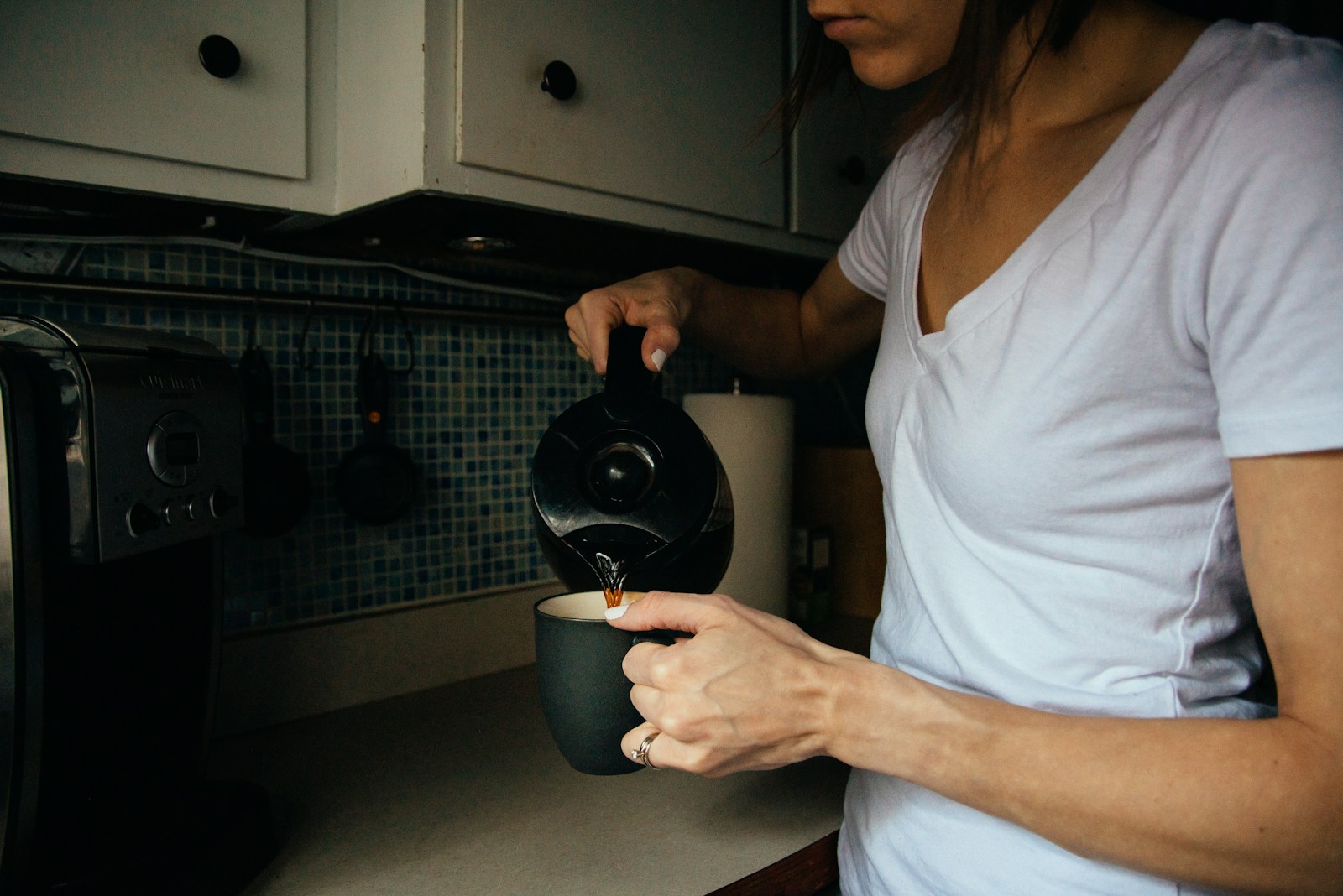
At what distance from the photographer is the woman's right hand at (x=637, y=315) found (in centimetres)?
71

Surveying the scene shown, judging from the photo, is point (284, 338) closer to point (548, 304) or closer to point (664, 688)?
point (548, 304)

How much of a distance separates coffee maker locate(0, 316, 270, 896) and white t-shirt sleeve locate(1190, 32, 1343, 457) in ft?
2.22

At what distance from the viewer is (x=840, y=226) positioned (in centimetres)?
124

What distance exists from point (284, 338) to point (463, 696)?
0.50 metres

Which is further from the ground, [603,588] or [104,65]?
[104,65]

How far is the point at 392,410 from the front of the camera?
111 cm

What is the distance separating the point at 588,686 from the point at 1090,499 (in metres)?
0.33

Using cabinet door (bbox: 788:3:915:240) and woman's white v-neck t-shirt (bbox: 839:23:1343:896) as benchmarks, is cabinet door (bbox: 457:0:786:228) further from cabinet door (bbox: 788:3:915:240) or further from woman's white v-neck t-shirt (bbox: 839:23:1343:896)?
woman's white v-neck t-shirt (bbox: 839:23:1343:896)

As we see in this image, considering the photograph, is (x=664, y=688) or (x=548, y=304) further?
(x=548, y=304)

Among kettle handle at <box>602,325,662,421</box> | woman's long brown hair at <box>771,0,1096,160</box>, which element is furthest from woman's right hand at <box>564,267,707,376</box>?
woman's long brown hair at <box>771,0,1096,160</box>

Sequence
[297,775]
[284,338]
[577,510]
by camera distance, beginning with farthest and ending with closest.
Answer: [284,338]
[297,775]
[577,510]

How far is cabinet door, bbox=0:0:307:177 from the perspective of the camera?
0.68 metres

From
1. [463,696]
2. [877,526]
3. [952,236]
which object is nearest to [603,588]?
[952,236]

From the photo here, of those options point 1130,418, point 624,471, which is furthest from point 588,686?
point 1130,418
